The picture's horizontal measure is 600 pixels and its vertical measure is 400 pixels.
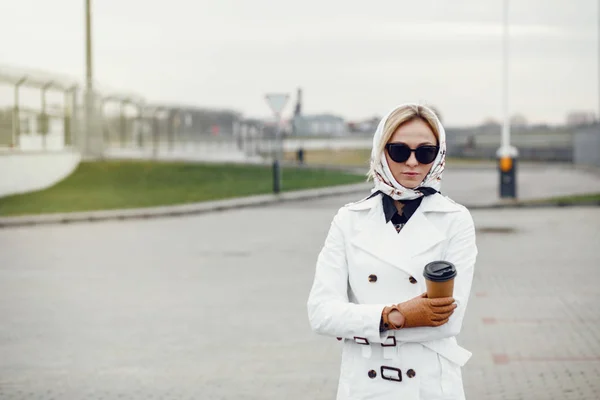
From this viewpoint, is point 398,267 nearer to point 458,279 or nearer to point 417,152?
point 458,279

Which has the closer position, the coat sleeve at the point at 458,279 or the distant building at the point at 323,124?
the coat sleeve at the point at 458,279

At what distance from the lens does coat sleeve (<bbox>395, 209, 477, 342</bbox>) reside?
319cm

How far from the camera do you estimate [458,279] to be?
3.24 metres

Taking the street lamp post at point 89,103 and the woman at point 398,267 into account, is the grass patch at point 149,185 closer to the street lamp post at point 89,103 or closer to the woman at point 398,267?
the street lamp post at point 89,103

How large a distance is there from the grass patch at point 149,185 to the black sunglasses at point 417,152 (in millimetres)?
21750

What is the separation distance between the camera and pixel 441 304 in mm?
3035

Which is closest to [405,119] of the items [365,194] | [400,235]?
[400,235]

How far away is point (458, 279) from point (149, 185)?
32.0 meters

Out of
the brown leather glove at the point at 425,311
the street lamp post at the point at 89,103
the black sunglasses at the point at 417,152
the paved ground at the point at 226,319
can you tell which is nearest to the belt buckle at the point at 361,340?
the brown leather glove at the point at 425,311

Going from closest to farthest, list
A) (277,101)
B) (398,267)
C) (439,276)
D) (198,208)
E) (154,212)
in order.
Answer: (439,276) → (398,267) → (154,212) → (198,208) → (277,101)

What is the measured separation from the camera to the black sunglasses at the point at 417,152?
323 cm

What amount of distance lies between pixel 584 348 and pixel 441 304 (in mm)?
5954

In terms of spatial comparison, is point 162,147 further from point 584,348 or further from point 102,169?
point 584,348

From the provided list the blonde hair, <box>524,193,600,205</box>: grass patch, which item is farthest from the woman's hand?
<box>524,193,600,205</box>: grass patch
